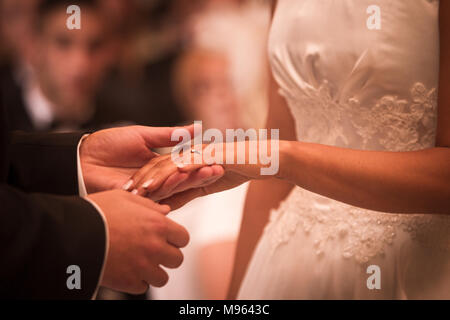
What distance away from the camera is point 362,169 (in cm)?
77

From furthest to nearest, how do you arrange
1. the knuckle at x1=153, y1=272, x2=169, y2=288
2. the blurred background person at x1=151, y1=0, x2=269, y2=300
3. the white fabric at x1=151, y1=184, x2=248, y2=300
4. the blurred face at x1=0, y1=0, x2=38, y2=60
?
the blurred face at x1=0, y1=0, x2=38, y2=60
the blurred background person at x1=151, y1=0, x2=269, y2=300
the white fabric at x1=151, y1=184, x2=248, y2=300
the knuckle at x1=153, y1=272, x2=169, y2=288

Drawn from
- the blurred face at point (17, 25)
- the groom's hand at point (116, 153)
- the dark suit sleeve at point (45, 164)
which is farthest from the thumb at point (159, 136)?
the blurred face at point (17, 25)

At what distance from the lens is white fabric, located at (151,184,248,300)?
50.5 inches

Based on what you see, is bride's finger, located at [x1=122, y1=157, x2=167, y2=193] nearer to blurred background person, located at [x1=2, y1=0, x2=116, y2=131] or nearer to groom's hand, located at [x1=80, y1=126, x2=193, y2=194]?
groom's hand, located at [x1=80, y1=126, x2=193, y2=194]

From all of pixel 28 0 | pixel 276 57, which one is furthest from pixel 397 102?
pixel 28 0

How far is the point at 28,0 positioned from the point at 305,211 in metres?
1.58

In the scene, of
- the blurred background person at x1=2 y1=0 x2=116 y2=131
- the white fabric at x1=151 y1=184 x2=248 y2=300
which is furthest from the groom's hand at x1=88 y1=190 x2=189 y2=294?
the blurred background person at x1=2 y1=0 x2=116 y2=131

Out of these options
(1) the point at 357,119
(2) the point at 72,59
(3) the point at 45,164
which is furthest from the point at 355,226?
(2) the point at 72,59

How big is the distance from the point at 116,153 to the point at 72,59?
1.31 metres

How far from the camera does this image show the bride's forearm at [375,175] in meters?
0.75

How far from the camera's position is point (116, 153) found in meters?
0.88

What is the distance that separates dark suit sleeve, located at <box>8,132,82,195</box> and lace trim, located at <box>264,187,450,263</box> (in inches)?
15.2

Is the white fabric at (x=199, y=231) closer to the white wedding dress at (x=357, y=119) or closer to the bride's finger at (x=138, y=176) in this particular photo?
the white wedding dress at (x=357, y=119)

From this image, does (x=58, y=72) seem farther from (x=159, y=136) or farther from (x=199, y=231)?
(x=159, y=136)
